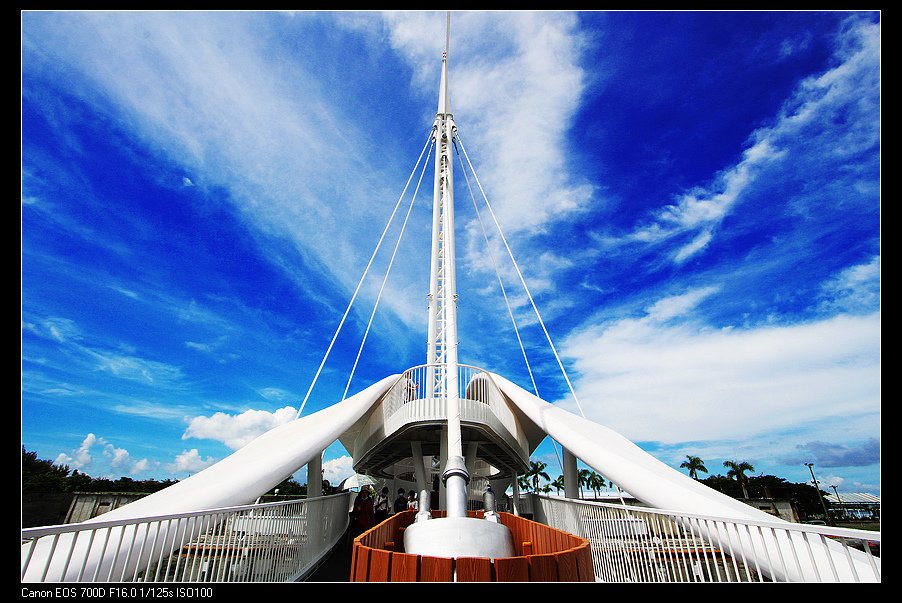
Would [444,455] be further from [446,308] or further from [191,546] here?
[191,546]

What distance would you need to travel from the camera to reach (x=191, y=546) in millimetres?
4383

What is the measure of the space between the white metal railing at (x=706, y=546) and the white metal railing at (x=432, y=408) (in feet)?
15.6

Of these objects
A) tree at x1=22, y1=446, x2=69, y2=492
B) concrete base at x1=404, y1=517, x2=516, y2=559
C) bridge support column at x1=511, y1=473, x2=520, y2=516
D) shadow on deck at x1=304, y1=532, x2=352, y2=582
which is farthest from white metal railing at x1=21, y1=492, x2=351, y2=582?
tree at x1=22, y1=446, x2=69, y2=492

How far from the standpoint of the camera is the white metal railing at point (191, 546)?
2910mm

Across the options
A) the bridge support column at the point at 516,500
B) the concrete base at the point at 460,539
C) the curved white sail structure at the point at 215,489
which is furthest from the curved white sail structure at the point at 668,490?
the curved white sail structure at the point at 215,489

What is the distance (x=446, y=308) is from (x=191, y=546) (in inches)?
346

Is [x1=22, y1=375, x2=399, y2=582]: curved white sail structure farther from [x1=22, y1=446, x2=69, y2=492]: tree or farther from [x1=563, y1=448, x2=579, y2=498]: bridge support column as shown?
[x1=22, y1=446, x2=69, y2=492]: tree

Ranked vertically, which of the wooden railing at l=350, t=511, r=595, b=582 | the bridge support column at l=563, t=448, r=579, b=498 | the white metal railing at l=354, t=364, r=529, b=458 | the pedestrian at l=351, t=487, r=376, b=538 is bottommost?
the wooden railing at l=350, t=511, r=595, b=582

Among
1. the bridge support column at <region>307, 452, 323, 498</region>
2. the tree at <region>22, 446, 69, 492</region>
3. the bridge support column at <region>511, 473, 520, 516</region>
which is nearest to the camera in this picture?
the bridge support column at <region>307, 452, 323, 498</region>

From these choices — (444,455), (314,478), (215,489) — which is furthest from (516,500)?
(215,489)

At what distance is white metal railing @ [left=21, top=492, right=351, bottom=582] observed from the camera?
9.55 feet

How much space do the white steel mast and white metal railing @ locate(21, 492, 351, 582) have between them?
2572 millimetres
